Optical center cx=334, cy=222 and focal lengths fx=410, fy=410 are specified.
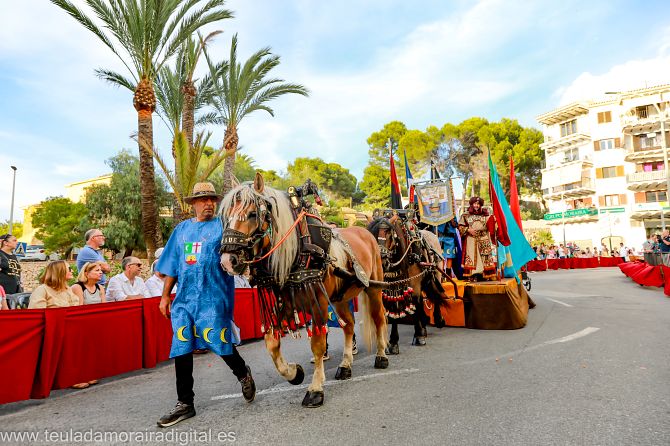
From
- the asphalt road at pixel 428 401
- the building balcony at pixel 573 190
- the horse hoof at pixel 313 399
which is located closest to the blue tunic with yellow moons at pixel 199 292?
the asphalt road at pixel 428 401

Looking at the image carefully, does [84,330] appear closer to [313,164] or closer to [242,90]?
[242,90]

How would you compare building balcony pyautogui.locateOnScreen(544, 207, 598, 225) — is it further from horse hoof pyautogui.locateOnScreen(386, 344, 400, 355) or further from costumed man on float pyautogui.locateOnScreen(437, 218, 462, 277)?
horse hoof pyautogui.locateOnScreen(386, 344, 400, 355)

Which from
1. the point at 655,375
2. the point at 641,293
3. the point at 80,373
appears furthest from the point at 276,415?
the point at 641,293

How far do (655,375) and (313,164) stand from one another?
49.1 metres

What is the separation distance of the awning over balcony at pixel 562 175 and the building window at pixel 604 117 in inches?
205

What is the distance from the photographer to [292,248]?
342 cm

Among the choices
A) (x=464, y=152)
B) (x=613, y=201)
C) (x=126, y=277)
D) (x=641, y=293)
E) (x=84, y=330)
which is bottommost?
(x=641, y=293)

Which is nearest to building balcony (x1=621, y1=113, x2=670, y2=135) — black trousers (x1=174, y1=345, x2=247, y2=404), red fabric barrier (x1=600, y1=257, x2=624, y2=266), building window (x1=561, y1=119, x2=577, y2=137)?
building window (x1=561, y1=119, x2=577, y2=137)

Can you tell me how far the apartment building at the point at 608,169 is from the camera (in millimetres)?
40469

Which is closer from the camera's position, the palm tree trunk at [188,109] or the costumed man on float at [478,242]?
the costumed man on float at [478,242]

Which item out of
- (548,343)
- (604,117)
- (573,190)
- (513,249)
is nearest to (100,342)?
(548,343)

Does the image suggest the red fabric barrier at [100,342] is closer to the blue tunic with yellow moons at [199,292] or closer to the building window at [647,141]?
the blue tunic with yellow moons at [199,292]

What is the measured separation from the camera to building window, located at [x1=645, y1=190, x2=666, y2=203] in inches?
1580

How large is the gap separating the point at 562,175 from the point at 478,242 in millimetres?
44052
